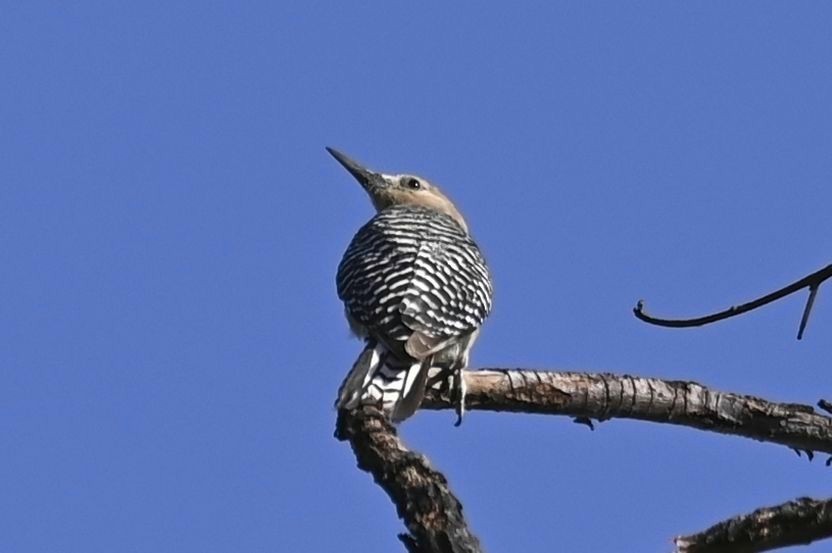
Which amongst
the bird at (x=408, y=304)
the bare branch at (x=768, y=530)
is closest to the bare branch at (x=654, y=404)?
the bird at (x=408, y=304)

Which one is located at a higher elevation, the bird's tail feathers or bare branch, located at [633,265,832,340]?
the bird's tail feathers

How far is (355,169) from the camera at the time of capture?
41.9 ft

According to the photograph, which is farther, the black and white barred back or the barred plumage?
the barred plumage

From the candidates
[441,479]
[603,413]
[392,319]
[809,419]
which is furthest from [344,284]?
[441,479]

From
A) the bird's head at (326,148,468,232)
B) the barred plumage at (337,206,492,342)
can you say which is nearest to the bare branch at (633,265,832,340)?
the barred plumage at (337,206,492,342)

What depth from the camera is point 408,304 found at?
8.51 meters

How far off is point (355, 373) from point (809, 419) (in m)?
2.06

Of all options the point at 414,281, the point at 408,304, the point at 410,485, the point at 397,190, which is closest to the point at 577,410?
the point at 408,304

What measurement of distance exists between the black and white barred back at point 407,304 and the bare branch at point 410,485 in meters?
0.47

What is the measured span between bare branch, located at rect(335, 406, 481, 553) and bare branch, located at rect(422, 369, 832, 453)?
3.59 feet

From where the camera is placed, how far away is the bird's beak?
41.6 ft

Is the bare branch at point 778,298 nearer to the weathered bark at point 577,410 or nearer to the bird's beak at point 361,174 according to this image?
the weathered bark at point 577,410

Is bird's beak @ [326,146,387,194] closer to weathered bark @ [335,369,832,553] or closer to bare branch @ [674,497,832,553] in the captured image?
weathered bark @ [335,369,832,553]

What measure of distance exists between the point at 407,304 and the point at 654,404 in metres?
1.69
